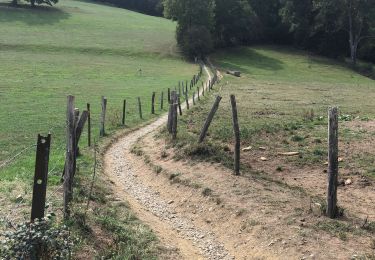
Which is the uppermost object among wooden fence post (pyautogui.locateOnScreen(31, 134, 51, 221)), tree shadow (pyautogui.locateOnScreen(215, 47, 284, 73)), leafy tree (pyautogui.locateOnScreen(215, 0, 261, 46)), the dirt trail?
leafy tree (pyautogui.locateOnScreen(215, 0, 261, 46))

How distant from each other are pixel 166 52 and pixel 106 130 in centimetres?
5588

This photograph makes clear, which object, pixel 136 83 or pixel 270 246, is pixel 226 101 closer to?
pixel 136 83

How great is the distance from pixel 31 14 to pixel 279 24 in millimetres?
54549

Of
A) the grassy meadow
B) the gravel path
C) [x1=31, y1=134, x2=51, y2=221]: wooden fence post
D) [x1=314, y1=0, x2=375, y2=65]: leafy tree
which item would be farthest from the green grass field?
[x1=314, y1=0, x2=375, y2=65]: leafy tree

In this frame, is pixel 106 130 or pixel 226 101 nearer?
pixel 106 130

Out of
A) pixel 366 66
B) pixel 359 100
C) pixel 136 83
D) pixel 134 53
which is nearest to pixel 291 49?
pixel 366 66

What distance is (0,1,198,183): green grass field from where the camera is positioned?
26484 millimetres

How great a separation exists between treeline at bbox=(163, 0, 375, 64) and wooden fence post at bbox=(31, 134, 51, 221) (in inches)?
2714

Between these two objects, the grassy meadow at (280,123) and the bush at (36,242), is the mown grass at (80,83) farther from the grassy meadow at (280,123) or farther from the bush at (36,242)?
the grassy meadow at (280,123)

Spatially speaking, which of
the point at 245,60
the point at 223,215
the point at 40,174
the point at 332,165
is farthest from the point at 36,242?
the point at 245,60

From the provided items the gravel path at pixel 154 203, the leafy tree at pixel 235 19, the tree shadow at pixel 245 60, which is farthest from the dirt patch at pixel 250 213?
the leafy tree at pixel 235 19

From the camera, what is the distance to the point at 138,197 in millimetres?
14383

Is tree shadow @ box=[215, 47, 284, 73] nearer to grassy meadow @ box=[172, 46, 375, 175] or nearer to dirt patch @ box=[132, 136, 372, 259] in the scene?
grassy meadow @ box=[172, 46, 375, 175]

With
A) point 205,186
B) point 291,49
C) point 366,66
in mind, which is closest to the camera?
point 205,186
